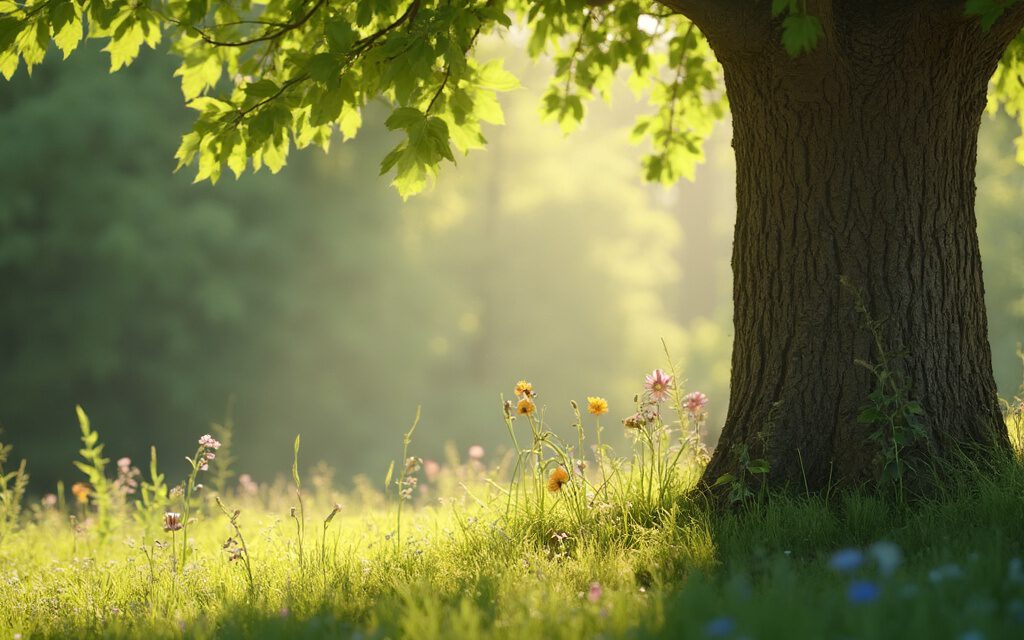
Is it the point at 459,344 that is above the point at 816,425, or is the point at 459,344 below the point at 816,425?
above

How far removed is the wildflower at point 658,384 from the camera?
171 inches

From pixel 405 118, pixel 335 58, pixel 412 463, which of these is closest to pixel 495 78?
pixel 405 118

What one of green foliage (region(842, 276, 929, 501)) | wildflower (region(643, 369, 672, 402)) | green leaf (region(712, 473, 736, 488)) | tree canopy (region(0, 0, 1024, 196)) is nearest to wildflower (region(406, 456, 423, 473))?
wildflower (region(643, 369, 672, 402))

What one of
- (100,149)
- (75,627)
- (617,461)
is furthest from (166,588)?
(100,149)

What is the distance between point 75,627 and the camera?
3717mm

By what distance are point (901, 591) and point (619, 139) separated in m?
26.1

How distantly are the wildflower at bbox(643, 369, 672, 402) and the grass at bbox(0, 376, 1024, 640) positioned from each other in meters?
0.08

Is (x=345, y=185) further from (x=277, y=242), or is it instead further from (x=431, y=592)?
(x=431, y=592)

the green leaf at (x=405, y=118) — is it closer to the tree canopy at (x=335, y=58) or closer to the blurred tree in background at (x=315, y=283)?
the tree canopy at (x=335, y=58)

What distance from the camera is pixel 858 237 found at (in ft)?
13.6

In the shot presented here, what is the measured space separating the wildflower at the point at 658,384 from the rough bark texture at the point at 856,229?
1.25 feet

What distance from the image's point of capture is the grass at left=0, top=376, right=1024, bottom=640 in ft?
7.99

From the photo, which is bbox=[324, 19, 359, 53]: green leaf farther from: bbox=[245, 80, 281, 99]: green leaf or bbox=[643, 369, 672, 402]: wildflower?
bbox=[643, 369, 672, 402]: wildflower

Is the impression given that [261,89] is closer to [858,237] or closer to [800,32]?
[800,32]
